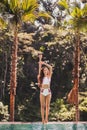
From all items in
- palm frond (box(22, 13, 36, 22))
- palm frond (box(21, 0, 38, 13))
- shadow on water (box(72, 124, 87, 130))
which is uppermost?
palm frond (box(21, 0, 38, 13))

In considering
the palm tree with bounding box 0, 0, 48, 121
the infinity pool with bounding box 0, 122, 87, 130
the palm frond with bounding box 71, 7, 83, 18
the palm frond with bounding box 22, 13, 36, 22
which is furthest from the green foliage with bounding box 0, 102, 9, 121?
the infinity pool with bounding box 0, 122, 87, 130

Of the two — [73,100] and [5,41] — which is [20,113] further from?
[73,100]

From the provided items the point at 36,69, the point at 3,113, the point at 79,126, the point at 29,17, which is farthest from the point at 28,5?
the point at 36,69

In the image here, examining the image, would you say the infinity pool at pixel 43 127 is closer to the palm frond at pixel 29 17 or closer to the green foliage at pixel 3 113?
the palm frond at pixel 29 17

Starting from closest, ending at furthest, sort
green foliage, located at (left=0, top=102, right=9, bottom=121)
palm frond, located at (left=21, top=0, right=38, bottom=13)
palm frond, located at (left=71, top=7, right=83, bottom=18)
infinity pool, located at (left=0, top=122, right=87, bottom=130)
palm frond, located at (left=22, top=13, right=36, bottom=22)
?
infinity pool, located at (left=0, top=122, right=87, bottom=130) → palm frond, located at (left=21, top=0, right=38, bottom=13) → palm frond, located at (left=22, top=13, right=36, bottom=22) → palm frond, located at (left=71, top=7, right=83, bottom=18) → green foliage, located at (left=0, top=102, right=9, bottom=121)

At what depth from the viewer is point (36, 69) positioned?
33969 mm

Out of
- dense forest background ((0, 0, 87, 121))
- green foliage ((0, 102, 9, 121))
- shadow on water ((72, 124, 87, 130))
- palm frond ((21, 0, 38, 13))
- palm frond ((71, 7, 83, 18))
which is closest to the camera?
shadow on water ((72, 124, 87, 130))

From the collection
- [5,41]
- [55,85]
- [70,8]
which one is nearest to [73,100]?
[70,8]

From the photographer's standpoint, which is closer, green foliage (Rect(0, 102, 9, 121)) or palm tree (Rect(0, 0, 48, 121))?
palm tree (Rect(0, 0, 48, 121))

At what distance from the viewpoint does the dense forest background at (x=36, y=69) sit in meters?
31.4

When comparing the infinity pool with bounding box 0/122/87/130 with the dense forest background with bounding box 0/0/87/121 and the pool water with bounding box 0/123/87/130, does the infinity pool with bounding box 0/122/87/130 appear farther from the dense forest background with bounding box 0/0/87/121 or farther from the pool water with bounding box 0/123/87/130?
the dense forest background with bounding box 0/0/87/121

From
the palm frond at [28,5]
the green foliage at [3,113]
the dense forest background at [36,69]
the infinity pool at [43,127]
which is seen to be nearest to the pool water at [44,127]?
the infinity pool at [43,127]

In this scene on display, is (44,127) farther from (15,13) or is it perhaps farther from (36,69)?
(36,69)

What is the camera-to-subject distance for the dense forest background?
31.4 metres
